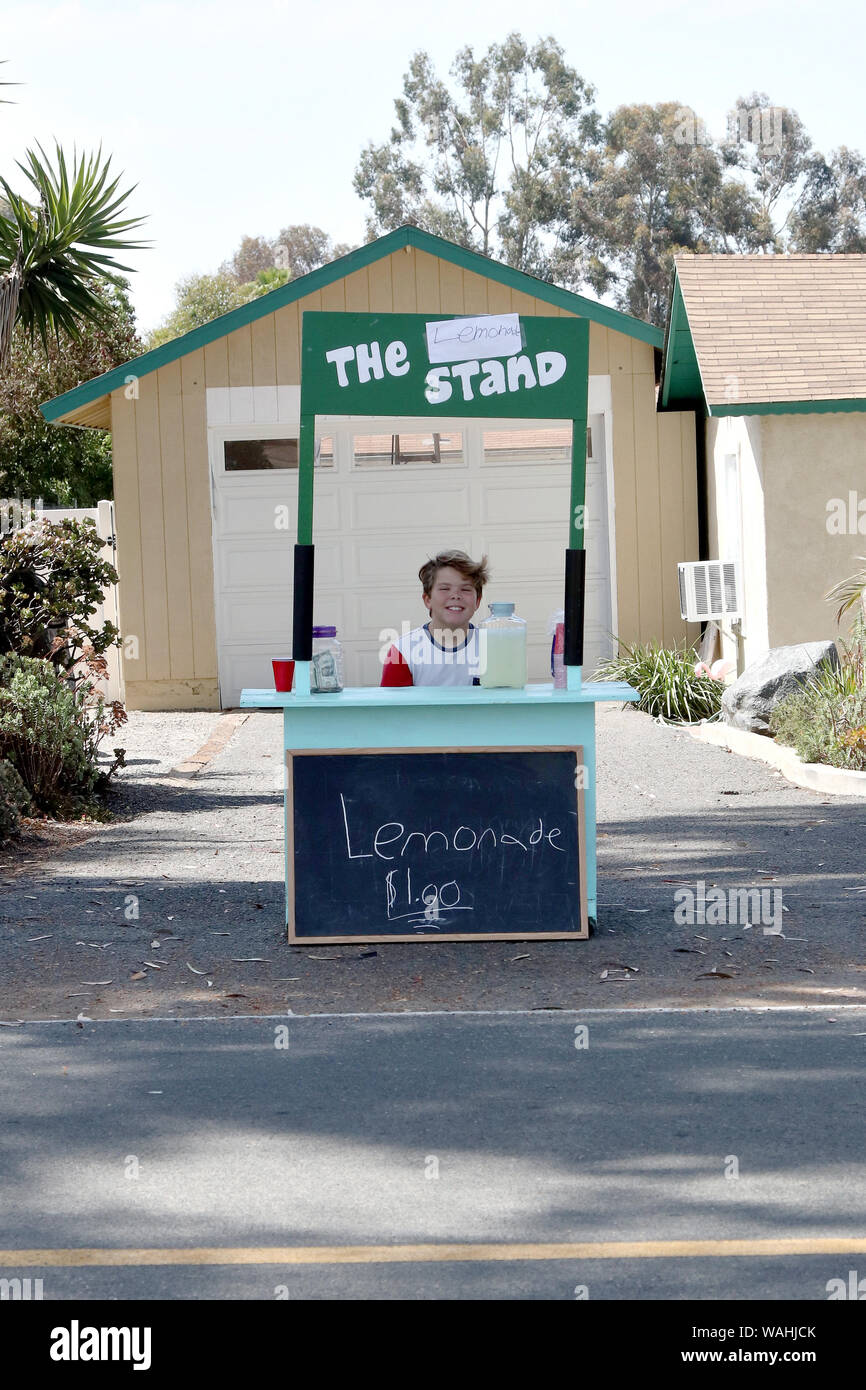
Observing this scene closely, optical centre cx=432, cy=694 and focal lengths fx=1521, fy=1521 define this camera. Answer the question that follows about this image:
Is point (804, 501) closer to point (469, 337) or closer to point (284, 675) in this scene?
point (469, 337)

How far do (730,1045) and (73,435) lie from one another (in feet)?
86.1

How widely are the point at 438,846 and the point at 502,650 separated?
0.86 meters

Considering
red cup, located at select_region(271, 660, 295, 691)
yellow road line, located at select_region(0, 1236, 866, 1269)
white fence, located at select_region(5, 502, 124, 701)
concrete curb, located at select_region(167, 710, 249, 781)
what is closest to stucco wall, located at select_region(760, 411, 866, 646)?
concrete curb, located at select_region(167, 710, 249, 781)

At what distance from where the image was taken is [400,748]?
20.7 ft

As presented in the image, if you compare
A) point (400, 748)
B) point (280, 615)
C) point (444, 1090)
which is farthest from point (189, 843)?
point (280, 615)

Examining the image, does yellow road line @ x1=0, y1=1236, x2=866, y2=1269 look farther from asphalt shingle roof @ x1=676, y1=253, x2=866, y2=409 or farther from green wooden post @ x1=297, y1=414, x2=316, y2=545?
asphalt shingle roof @ x1=676, y1=253, x2=866, y2=409

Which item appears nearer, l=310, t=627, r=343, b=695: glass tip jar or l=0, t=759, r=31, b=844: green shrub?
l=310, t=627, r=343, b=695: glass tip jar

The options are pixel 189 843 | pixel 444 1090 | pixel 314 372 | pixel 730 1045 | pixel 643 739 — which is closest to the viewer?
pixel 444 1090

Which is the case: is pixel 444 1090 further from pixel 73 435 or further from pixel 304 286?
pixel 73 435

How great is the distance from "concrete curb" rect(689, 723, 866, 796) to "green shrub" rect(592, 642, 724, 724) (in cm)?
81

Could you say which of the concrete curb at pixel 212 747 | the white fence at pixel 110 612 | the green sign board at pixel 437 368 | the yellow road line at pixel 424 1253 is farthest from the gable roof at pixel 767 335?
the yellow road line at pixel 424 1253

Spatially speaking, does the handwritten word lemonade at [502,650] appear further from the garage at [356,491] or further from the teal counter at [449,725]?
the garage at [356,491]

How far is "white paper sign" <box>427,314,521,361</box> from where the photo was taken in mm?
6109
